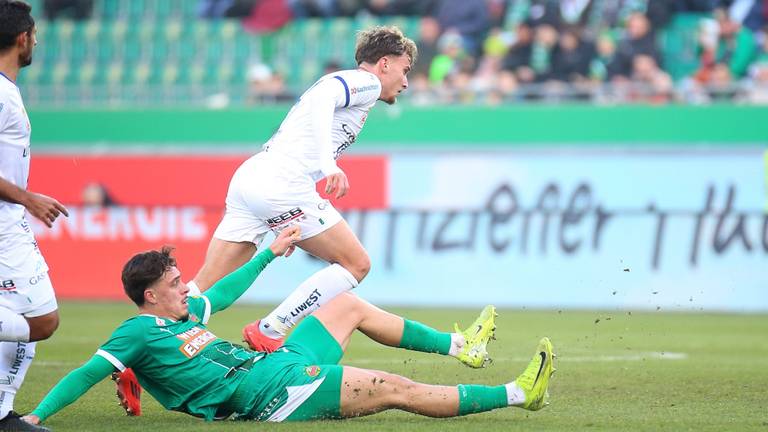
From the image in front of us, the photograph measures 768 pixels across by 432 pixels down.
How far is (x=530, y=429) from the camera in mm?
6488

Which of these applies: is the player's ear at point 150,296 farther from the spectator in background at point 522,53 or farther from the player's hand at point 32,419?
the spectator in background at point 522,53

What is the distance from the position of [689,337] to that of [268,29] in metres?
11.5

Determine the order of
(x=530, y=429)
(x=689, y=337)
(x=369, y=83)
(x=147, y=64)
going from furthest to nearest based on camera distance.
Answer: (x=147, y=64)
(x=689, y=337)
(x=369, y=83)
(x=530, y=429)

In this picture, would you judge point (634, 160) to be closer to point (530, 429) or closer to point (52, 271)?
point (52, 271)

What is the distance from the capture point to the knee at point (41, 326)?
6.50 m

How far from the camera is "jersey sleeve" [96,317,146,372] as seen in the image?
639 centimetres

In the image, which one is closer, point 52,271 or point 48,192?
point 52,271

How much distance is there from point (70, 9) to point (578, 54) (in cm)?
995

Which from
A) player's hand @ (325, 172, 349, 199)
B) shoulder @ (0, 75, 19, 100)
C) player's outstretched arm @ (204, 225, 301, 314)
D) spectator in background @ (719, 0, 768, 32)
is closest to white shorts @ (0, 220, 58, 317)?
shoulder @ (0, 75, 19, 100)

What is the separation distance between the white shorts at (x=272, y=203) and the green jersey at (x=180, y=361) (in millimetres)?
1580

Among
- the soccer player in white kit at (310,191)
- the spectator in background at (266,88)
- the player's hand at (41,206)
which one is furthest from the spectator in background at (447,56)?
the player's hand at (41,206)

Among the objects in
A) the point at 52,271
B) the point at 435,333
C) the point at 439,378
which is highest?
the point at 435,333

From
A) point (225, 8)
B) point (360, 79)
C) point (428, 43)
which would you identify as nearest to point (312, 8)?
point (225, 8)

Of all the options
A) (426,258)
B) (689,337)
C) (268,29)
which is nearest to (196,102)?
(268,29)
